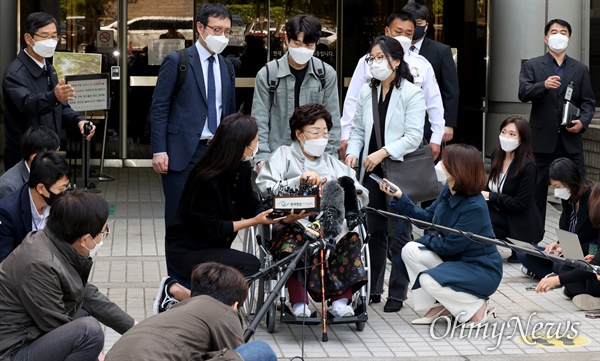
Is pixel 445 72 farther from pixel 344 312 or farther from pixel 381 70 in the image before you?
pixel 344 312

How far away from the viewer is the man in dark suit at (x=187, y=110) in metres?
6.87

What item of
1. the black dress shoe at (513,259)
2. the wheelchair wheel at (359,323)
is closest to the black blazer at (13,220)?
the wheelchair wheel at (359,323)

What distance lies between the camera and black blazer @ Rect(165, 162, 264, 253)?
19.2ft

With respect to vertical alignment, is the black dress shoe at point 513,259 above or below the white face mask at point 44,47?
below

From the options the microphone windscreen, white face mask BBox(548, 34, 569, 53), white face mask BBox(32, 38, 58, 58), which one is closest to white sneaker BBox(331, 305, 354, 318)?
the microphone windscreen

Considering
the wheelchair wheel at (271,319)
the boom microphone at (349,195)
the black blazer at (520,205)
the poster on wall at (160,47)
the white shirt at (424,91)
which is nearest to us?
the wheelchair wheel at (271,319)

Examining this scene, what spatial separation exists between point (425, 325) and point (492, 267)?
54 cm

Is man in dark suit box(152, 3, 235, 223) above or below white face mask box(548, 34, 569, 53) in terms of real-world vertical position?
below

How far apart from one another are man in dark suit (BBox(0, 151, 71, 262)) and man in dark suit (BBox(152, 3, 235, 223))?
146 centimetres

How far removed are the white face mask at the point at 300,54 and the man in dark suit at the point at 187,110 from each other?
441 millimetres

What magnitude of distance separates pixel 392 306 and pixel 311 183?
1.13 metres

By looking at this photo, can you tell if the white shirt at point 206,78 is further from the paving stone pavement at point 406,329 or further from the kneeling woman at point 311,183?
the paving stone pavement at point 406,329

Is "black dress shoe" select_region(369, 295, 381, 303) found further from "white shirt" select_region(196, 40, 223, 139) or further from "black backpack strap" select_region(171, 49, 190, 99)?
"black backpack strap" select_region(171, 49, 190, 99)

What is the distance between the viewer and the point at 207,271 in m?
4.19
